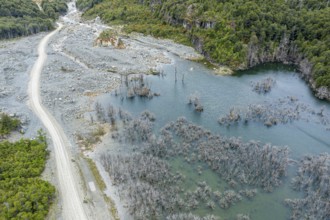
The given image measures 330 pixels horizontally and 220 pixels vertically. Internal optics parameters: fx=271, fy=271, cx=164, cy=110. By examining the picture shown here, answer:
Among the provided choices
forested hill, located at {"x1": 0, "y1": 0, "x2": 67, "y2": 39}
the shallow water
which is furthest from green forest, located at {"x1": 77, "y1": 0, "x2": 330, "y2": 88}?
forested hill, located at {"x1": 0, "y1": 0, "x2": 67, "y2": 39}

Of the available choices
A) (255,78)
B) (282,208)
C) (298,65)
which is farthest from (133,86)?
(298,65)

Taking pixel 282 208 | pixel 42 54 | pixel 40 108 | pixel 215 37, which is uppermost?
pixel 215 37

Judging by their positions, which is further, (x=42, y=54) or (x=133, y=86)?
(x=42, y=54)

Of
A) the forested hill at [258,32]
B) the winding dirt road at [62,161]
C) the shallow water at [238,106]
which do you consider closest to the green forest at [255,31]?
the forested hill at [258,32]

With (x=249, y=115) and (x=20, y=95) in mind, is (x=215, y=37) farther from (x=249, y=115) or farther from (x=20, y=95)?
(x=20, y=95)

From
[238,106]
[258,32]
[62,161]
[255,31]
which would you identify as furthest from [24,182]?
[258,32]

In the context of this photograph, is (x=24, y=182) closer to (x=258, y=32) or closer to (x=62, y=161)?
(x=62, y=161)
